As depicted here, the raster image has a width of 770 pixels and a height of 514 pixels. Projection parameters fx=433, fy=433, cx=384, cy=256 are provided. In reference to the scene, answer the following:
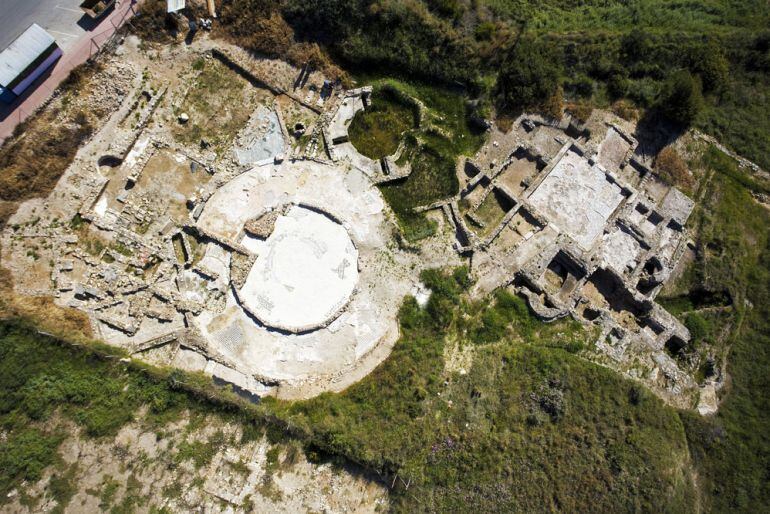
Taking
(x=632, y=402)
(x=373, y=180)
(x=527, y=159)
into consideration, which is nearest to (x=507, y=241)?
(x=527, y=159)

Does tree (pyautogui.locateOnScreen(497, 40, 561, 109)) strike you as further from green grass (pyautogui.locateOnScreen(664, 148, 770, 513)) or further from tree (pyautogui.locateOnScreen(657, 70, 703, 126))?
green grass (pyautogui.locateOnScreen(664, 148, 770, 513))

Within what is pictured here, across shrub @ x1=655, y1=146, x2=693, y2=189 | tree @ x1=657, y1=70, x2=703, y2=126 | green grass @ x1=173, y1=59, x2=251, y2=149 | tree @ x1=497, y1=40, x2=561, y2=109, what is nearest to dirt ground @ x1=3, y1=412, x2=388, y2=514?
green grass @ x1=173, y1=59, x2=251, y2=149

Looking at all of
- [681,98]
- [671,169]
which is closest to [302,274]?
[671,169]

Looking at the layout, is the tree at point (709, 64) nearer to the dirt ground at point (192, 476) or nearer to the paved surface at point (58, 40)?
the dirt ground at point (192, 476)

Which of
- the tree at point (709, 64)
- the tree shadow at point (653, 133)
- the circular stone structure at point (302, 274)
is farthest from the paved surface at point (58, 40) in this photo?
the tree at point (709, 64)

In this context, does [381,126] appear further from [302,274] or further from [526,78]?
[302,274]

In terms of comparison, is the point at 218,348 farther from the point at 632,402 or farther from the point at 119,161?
the point at 632,402

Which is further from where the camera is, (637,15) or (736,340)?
(637,15)
